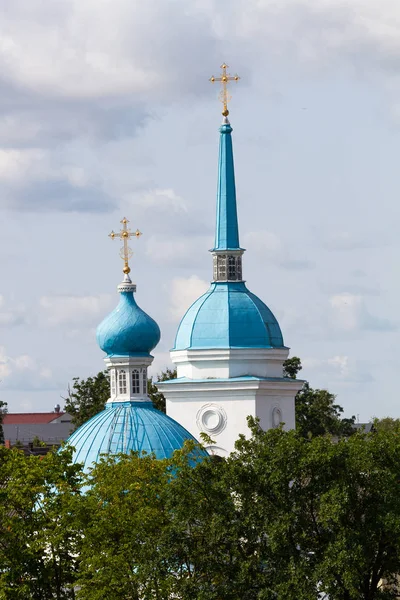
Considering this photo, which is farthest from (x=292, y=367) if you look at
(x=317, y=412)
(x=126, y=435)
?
(x=126, y=435)

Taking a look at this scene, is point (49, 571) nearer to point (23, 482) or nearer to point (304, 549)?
point (23, 482)

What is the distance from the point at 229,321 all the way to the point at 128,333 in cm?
816

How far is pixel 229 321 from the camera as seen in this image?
57281mm

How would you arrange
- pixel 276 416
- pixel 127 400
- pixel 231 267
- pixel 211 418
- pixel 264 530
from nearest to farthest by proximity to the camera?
pixel 264 530 → pixel 127 400 → pixel 211 418 → pixel 276 416 → pixel 231 267

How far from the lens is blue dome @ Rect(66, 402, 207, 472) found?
46.4 metres

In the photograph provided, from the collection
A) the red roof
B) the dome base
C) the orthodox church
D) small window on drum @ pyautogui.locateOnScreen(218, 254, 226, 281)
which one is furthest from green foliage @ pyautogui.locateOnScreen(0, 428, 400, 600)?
the red roof

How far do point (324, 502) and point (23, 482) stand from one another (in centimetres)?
631

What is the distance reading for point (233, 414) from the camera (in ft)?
187

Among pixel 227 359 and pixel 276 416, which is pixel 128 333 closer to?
pixel 227 359

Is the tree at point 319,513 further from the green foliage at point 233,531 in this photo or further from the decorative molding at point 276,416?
the decorative molding at point 276,416

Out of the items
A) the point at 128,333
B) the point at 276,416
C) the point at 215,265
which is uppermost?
the point at 215,265

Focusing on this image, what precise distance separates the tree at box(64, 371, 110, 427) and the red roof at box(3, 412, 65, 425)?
63.8m

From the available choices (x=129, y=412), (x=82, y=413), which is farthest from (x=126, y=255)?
(x=82, y=413)

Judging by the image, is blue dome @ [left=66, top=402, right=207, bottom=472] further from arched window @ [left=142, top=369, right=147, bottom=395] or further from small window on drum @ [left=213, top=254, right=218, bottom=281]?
small window on drum @ [left=213, top=254, right=218, bottom=281]
